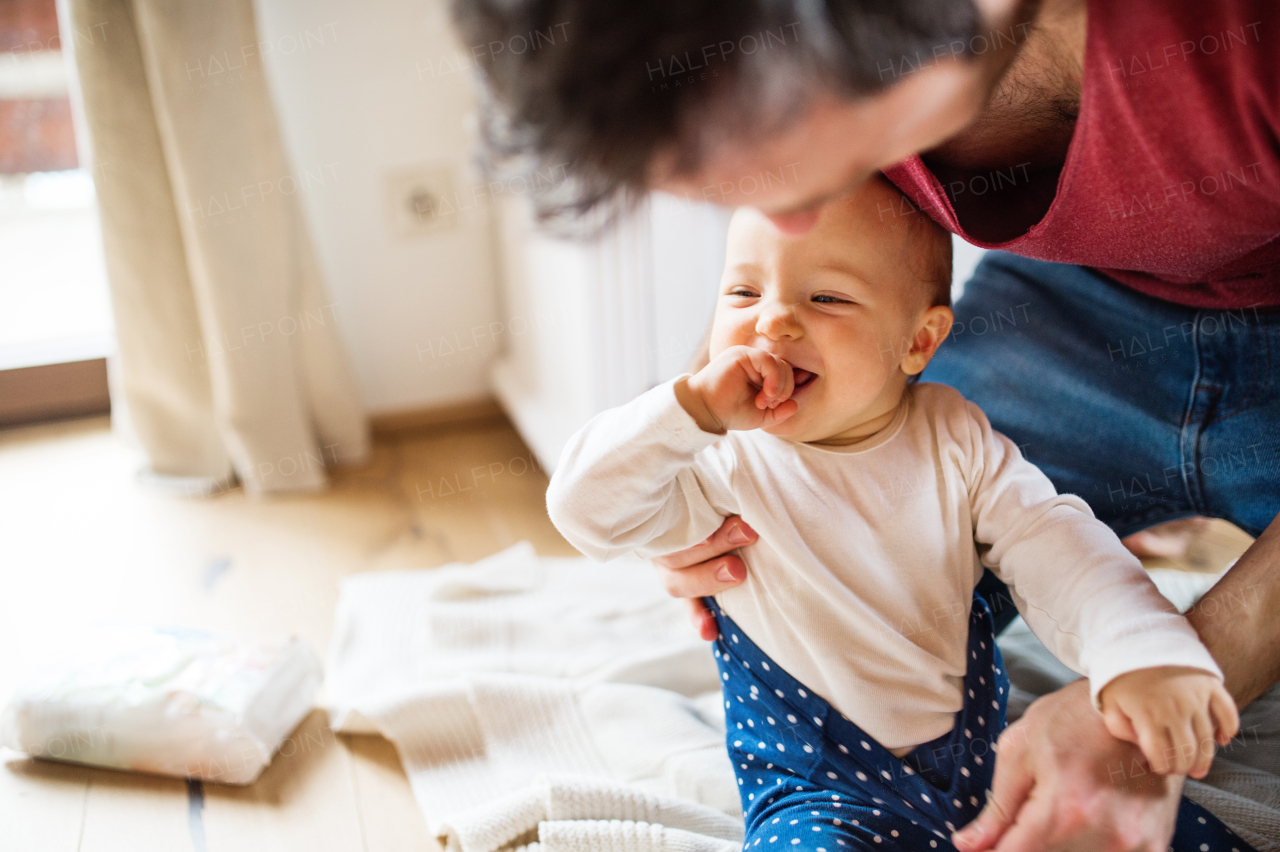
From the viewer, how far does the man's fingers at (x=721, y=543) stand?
744 mm

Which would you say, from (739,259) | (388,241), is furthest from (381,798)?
(388,241)

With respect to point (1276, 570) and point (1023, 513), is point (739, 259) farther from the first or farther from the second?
point (1276, 570)

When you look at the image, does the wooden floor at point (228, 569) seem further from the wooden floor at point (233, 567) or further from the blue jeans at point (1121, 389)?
the blue jeans at point (1121, 389)

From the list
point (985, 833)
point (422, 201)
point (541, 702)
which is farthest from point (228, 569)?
point (985, 833)

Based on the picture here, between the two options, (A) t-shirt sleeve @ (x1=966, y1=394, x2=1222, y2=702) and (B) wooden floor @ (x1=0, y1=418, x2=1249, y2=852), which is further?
(B) wooden floor @ (x1=0, y1=418, x2=1249, y2=852)

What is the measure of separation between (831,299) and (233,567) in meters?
1.05

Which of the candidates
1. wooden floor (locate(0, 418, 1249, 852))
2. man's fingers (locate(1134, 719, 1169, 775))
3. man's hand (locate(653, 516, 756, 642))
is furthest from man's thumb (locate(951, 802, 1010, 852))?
wooden floor (locate(0, 418, 1249, 852))

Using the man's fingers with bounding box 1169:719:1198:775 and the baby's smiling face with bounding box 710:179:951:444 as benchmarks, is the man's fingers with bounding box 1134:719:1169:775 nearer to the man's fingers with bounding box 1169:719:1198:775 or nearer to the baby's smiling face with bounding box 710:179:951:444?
the man's fingers with bounding box 1169:719:1198:775

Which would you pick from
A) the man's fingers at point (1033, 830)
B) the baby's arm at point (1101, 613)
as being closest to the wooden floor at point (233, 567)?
the baby's arm at point (1101, 613)

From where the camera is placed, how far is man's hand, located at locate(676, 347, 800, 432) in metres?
0.64

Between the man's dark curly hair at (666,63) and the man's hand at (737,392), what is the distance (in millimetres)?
231

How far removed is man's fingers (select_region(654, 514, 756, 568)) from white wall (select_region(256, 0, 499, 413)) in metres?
1.01

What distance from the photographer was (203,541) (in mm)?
1457

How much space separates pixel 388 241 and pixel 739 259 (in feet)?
3.71
